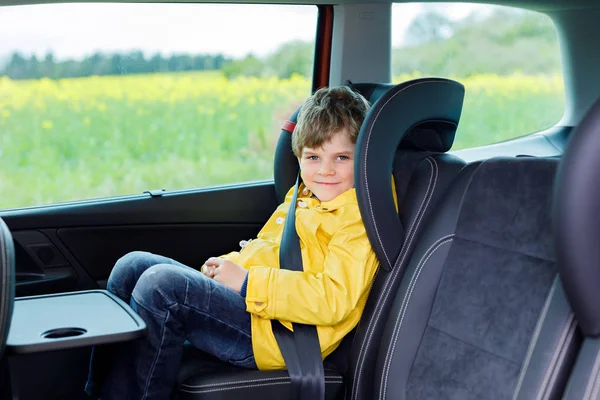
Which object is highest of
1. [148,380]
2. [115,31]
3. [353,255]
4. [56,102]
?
[115,31]

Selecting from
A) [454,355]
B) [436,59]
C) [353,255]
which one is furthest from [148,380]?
[436,59]

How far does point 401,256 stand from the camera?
2004mm

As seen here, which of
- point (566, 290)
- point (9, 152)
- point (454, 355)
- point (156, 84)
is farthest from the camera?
point (156, 84)

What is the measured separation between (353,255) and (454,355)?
14.9 inches

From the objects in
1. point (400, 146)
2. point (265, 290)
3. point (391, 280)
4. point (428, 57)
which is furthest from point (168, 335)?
point (428, 57)

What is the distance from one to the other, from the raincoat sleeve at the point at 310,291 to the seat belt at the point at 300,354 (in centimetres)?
5

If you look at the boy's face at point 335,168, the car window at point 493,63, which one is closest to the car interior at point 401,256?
the boy's face at point 335,168

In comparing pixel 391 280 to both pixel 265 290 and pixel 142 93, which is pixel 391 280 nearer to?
pixel 265 290

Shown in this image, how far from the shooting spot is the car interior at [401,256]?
1466mm

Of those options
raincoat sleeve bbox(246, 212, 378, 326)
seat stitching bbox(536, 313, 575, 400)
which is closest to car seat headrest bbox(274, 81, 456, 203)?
raincoat sleeve bbox(246, 212, 378, 326)

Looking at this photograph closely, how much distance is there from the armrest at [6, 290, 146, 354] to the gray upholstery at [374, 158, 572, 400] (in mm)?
662

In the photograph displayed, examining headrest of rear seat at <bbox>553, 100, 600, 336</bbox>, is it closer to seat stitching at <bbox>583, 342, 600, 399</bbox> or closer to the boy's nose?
seat stitching at <bbox>583, 342, 600, 399</bbox>

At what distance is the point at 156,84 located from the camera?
2561 millimetres

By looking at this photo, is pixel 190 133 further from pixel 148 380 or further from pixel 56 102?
pixel 148 380
